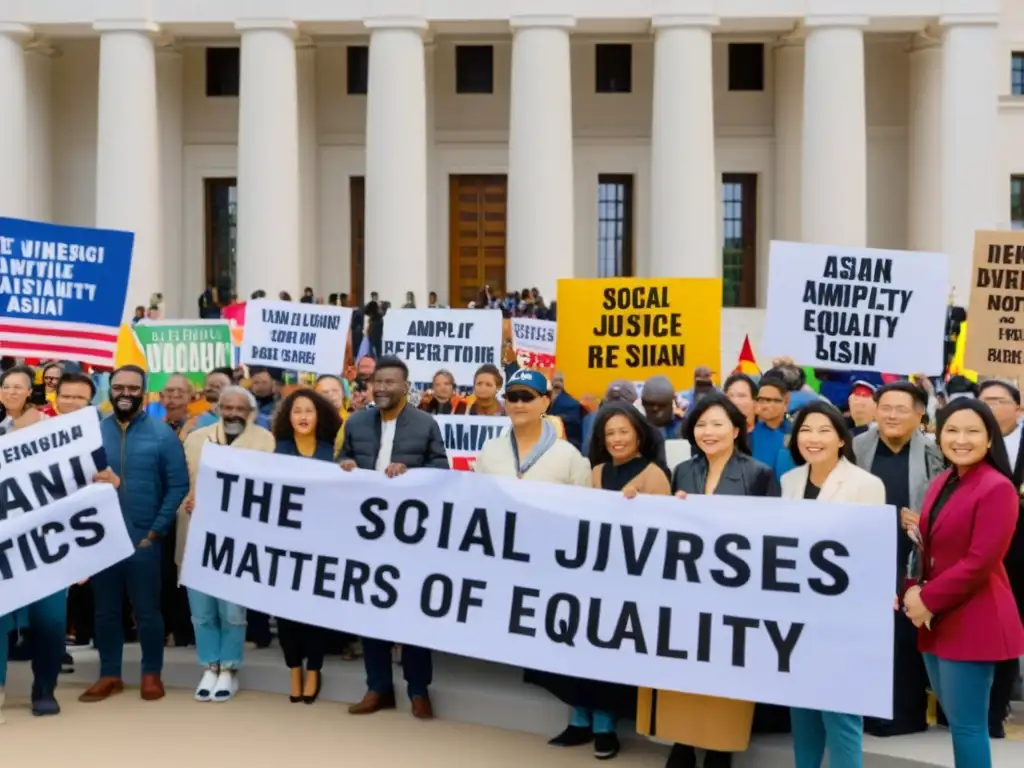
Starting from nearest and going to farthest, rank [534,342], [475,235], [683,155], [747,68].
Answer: [534,342] → [683,155] → [747,68] → [475,235]

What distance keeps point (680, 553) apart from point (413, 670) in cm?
226

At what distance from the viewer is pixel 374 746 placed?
869cm

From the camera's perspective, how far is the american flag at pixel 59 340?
12414 millimetres

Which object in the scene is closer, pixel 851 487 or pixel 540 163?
pixel 851 487

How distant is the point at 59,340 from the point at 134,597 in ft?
11.9

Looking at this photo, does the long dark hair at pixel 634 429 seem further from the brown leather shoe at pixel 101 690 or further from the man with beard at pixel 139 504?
the brown leather shoe at pixel 101 690

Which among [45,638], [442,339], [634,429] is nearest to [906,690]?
[634,429]

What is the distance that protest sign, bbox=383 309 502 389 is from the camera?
51.3 feet

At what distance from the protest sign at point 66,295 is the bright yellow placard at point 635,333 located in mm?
3789

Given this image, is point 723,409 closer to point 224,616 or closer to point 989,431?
point 989,431

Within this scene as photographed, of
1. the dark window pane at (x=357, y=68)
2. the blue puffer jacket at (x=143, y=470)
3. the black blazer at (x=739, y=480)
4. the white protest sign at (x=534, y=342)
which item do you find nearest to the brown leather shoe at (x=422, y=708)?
the blue puffer jacket at (x=143, y=470)

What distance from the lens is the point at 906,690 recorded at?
8125mm

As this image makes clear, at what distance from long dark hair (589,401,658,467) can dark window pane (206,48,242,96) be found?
32.9 metres

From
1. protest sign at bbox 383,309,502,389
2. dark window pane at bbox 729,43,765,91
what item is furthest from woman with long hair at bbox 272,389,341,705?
dark window pane at bbox 729,43,765,91
